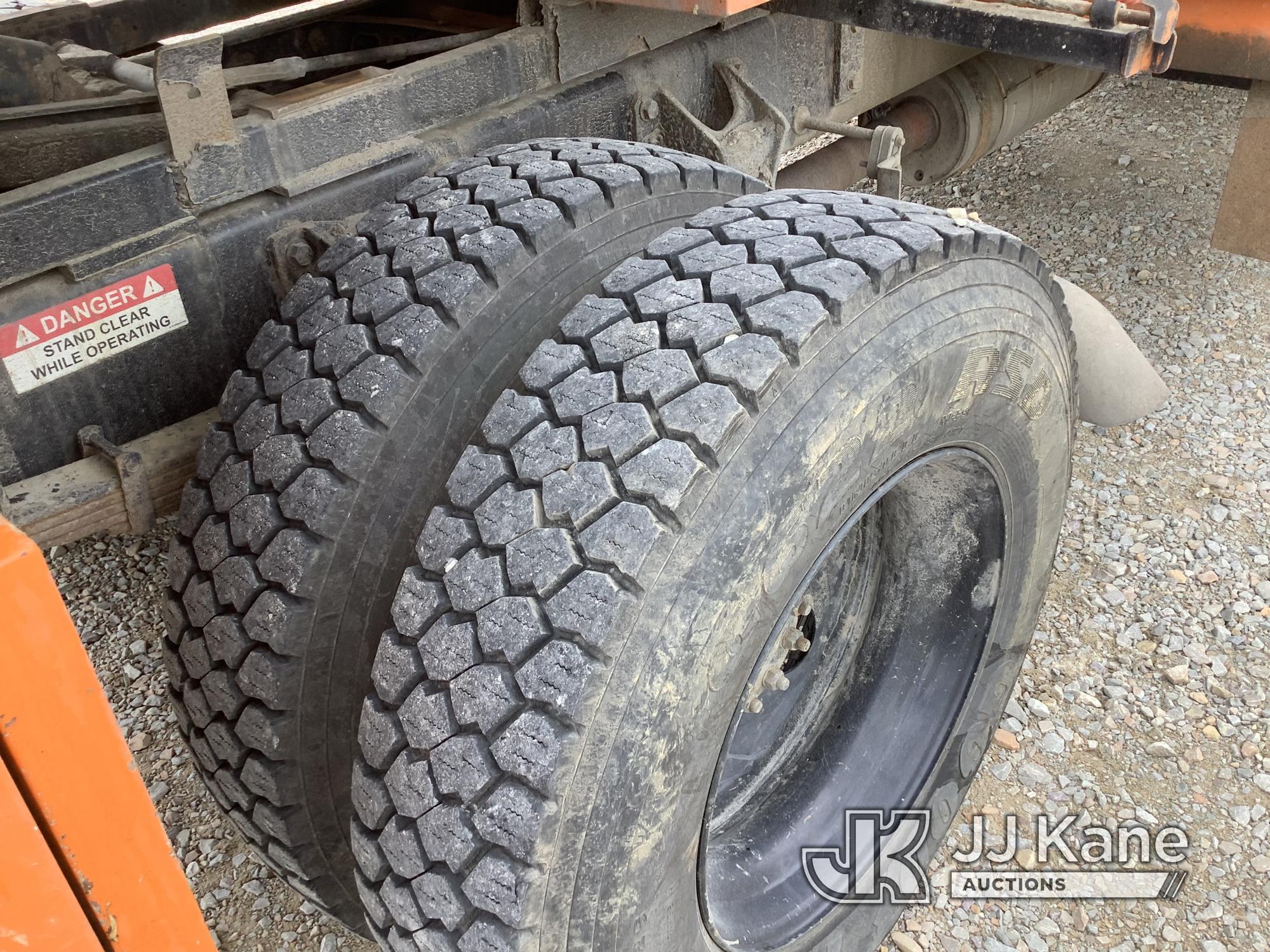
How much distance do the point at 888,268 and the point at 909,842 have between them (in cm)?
122

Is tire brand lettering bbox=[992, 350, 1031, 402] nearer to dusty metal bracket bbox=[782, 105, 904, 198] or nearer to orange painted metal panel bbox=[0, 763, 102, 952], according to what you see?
dusty metal bracket bbox=[782, 105, 904, 198]

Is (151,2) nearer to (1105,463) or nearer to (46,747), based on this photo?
(46,747)

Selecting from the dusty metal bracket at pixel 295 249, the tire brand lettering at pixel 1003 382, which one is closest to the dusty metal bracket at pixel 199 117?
the dusty metal bracket at pixel 295 249

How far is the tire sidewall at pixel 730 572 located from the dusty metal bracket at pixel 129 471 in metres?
0.92

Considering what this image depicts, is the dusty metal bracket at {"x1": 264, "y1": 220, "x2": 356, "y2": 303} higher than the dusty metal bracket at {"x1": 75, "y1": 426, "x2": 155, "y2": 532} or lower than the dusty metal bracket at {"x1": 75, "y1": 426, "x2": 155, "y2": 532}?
higher

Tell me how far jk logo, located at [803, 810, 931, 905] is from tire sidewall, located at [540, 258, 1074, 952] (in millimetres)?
480

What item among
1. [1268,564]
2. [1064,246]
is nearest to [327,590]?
[1268,564]

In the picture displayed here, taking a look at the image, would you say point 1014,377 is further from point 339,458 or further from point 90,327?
point 90,327

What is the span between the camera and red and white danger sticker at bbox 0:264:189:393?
165 cm

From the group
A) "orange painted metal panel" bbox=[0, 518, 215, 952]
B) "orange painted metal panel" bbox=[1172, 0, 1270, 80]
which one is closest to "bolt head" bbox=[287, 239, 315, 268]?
"orange painted metal panel" bbox=[0, 518, 215, 952]

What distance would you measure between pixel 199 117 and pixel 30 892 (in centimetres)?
120

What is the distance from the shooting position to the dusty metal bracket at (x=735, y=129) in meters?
2.47

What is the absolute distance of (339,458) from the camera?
1640 millimetres

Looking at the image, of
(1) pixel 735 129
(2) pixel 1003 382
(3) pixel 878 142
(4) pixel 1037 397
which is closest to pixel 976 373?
(2) pixel 1003 382
